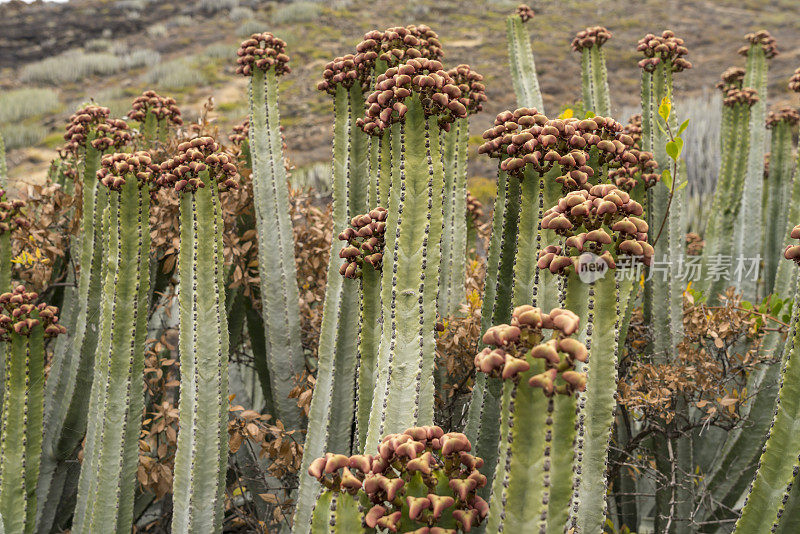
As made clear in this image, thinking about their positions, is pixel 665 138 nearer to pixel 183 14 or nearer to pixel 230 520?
pixel 230 520

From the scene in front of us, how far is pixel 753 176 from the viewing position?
5352 mm

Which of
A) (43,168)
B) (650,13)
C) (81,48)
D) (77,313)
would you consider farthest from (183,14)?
(77,313)

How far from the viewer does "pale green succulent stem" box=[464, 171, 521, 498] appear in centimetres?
242

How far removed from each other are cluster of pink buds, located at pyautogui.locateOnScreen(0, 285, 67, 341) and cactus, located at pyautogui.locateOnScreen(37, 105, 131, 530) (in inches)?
19.2

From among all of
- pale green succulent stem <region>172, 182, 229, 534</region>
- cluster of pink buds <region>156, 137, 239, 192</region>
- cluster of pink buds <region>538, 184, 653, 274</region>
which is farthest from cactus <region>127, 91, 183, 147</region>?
cluster of pink buds <region>538, 184, 653, 274</region>

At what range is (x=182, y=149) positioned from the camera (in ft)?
8.41

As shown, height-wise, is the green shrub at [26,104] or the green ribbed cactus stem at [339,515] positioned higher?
the green shrub at [26,104]

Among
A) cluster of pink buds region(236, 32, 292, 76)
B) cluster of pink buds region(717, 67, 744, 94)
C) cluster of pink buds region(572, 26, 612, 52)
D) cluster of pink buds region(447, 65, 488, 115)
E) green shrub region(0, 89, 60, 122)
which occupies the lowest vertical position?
cluster of pink buds region(447, 65, 488, 115)

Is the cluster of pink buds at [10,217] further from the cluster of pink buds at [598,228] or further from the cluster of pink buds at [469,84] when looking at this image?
the cluster of pink buds at [598,228]

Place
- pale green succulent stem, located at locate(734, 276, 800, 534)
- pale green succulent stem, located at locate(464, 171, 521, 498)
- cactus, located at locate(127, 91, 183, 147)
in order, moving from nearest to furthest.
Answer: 1. pale green succulent stem, located at locate(734, 276, 800, 534)
2. pale green succulent stem, located at locate(464, 171, 521, 498)
3. cactus, located at locate(127, 91, 183, 147)

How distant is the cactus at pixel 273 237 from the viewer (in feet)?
11.6

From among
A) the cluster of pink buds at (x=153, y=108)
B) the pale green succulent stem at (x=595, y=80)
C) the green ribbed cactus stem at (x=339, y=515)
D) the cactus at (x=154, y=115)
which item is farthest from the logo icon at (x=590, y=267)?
the cluster of pink buds at (x=153, y=108)

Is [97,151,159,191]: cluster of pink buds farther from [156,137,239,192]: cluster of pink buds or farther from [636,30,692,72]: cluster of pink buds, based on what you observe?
[636,30,692,72]: cluster of pink buds

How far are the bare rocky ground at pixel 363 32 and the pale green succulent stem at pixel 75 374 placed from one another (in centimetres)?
1091
